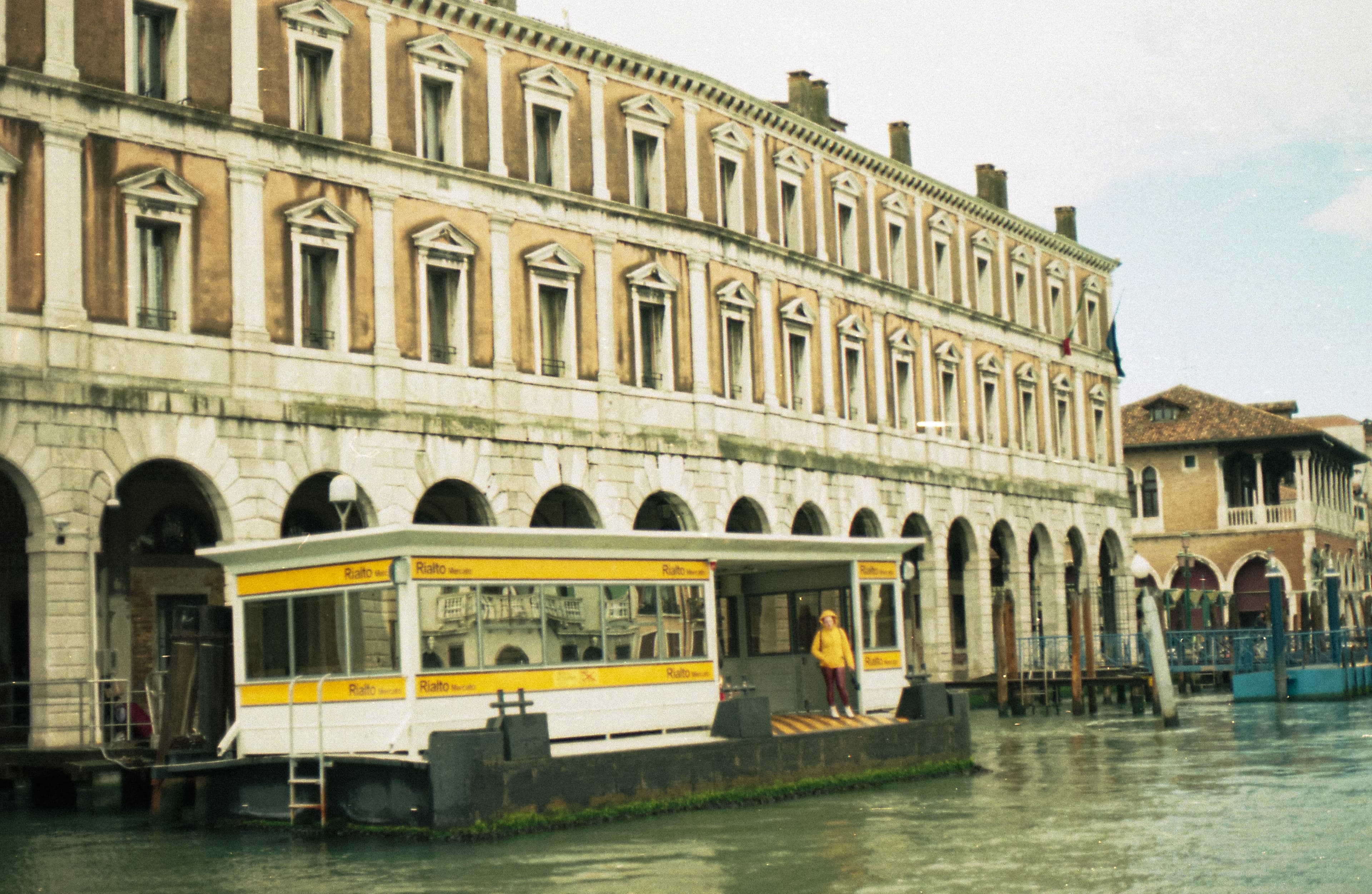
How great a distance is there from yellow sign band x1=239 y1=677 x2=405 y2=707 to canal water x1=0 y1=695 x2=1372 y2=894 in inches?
57.6

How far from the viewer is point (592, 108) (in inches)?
1395

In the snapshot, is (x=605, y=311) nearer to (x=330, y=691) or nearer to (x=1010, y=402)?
(x=330, y=691)

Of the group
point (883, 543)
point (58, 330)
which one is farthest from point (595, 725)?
point (58, 330)

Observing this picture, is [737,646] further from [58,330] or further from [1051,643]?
[1051,643]

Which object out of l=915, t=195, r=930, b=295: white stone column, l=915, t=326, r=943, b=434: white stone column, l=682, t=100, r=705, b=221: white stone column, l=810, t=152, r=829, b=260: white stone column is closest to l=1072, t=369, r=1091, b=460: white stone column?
l=915, t=326, r=943, b=434: white stone column

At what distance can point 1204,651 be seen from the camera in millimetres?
48906

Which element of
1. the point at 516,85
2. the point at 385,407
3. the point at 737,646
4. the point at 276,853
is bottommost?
the point at 276,853

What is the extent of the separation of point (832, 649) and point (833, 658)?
0.12 m

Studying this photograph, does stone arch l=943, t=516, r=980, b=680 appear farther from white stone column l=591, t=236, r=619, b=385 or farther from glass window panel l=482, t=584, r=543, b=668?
glass window panel l=482, t=584, r=543, b=668

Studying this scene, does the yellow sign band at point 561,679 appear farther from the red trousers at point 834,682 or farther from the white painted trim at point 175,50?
the white painted trim at point 175,50

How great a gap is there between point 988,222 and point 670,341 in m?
18.5

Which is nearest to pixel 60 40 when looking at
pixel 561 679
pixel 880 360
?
pixel 561 679

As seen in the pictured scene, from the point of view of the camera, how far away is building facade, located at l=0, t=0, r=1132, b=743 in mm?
25828

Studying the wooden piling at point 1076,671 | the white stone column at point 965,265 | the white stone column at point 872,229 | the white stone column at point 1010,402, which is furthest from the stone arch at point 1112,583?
the white stone column at point 872,229
